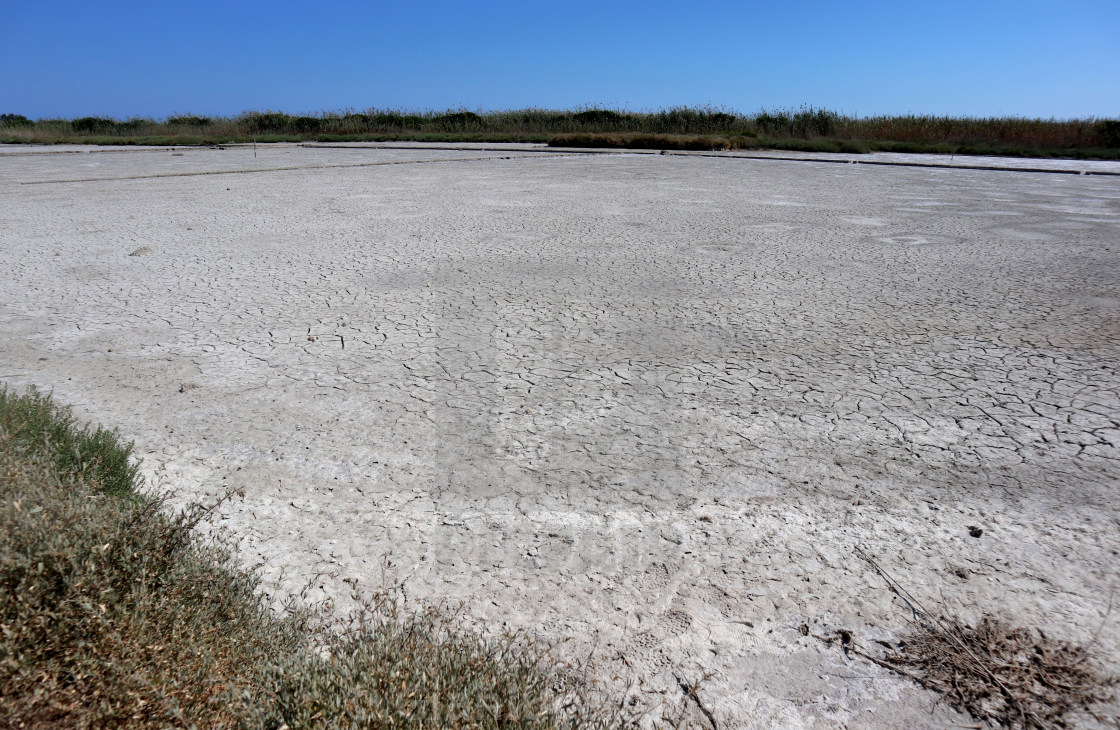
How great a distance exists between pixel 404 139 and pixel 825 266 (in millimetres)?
23884

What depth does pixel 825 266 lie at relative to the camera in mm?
6246

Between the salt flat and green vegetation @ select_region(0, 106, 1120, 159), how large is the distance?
17.6 metres

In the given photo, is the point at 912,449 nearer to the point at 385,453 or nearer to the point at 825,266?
the point at 385,453

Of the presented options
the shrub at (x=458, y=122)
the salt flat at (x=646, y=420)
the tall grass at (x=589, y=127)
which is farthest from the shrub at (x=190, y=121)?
the salt flat at (x=646, y=420)

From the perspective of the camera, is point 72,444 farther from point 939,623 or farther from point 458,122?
point 458,122

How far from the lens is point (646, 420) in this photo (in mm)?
3367

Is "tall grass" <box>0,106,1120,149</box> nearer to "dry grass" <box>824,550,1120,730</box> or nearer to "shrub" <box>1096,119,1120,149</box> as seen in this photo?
"shrub" <box>1096,119,1120,149</box>

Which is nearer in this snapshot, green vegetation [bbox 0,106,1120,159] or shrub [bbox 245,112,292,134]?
green vegetation [bbox 0,106,1120,159]

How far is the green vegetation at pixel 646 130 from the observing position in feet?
78.1

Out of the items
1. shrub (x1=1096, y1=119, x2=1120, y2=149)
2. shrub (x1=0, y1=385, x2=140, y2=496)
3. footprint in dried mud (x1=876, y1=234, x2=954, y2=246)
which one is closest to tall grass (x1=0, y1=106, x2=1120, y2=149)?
shrub (x1=1096, y1=119, x2=1120, y2=149)

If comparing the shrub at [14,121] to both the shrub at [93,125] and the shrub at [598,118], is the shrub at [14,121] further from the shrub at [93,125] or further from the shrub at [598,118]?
the shrub at [598,118]

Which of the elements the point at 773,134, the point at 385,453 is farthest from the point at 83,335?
the point at 773,134

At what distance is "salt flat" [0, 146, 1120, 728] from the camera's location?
7.28 feet

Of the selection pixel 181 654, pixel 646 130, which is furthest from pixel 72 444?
pixel 646 130
